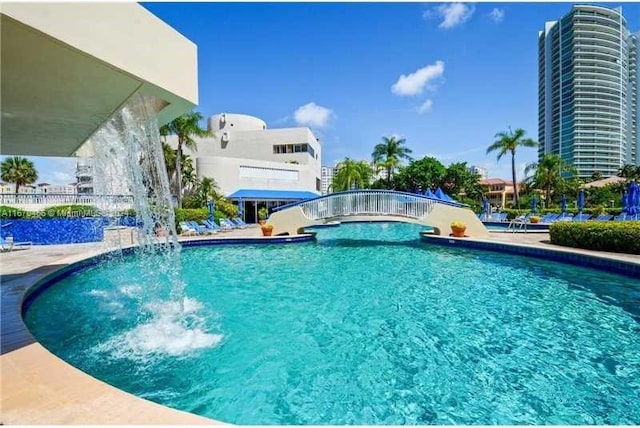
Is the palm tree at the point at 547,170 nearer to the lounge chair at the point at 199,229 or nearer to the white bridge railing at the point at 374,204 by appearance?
the white bridge railing at the point at 374,204

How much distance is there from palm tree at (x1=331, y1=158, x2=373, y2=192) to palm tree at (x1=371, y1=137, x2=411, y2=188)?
6.91ft

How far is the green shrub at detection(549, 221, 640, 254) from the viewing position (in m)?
11.6

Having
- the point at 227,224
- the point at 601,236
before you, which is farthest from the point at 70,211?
the point at 601,236

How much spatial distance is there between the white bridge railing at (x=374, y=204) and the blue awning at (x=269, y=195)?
1196 cm

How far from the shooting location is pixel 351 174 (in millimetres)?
42500

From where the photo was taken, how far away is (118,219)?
19.3 metres

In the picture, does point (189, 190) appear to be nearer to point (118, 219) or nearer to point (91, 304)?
point (118, 219)

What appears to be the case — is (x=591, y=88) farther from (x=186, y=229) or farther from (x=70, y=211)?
(x=70, y=211)

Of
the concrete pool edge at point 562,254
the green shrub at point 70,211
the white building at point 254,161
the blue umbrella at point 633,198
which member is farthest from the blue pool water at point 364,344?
the white building at point 254,161

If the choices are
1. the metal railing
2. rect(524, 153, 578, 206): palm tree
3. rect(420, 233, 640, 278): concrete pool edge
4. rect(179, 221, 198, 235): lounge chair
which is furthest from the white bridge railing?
rect(524, 153, 578, 206): palm tree

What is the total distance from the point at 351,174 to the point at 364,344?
37.9 m

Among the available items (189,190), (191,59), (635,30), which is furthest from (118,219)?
(635,30)

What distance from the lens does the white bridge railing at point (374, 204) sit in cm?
1841

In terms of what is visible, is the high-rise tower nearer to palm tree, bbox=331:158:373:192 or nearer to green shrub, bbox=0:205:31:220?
palm tree, bbox=331:158:373:192
